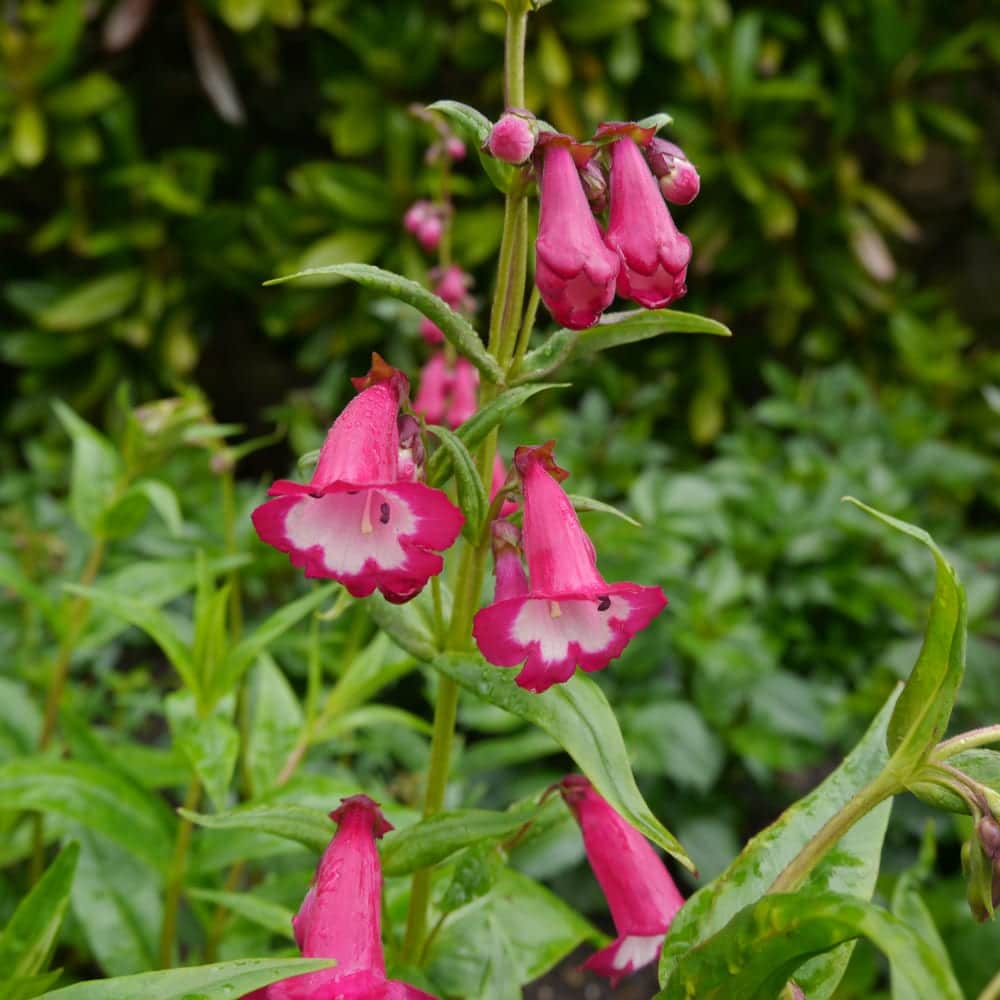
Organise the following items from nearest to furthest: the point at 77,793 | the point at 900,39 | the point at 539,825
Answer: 1. the point at 539,825
2. the point at 77,793
3. the point at 900,39

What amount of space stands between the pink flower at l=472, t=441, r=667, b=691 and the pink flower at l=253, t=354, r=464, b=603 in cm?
6

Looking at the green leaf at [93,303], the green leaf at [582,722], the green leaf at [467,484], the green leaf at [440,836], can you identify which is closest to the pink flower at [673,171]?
the green leaf at [467,484]

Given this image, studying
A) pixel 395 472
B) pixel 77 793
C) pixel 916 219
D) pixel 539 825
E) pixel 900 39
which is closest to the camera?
pixel 395 472

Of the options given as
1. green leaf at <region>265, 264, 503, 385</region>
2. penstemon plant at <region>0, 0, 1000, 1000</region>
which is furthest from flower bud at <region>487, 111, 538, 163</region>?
green leaf at <region>265, 264, 503, 385</region>

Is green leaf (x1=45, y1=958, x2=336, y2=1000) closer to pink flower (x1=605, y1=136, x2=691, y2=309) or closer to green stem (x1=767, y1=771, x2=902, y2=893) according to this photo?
green stem (x1=767, y1=771, x2=902, y2=893)

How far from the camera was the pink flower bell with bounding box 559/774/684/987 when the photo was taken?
0.79 metres

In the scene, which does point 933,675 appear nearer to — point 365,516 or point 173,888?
point 365,516

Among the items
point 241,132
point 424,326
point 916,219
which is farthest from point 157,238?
point 916,219

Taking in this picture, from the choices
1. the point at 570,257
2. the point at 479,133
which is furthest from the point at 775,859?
the point at 479,133

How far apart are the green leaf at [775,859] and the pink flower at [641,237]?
33cm

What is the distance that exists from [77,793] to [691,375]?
2.92 metres

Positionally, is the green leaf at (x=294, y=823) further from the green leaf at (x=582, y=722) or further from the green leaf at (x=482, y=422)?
the green leaf at (x=482, y=422)

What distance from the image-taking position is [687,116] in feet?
11.2

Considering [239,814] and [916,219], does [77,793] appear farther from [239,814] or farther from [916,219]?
[916,219]
